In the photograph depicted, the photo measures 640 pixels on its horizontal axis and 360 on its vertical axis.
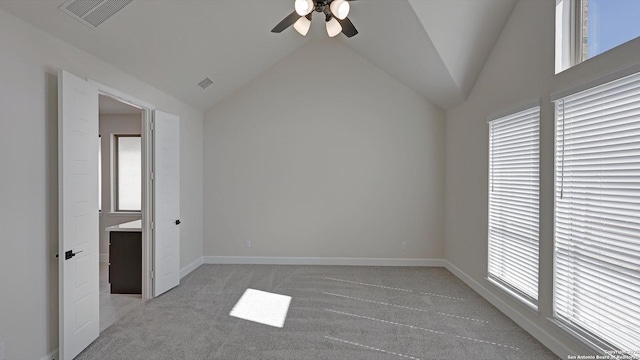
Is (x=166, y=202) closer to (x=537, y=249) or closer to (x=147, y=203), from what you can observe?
(x=147, y=203)

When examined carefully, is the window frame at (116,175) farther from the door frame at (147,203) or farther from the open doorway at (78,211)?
the open doorway at (78,211)

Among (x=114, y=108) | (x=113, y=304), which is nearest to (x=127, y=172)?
(x=114, y=108)

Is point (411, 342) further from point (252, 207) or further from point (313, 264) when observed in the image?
point (252, 207)

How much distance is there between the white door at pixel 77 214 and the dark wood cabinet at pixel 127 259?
49.8 inches

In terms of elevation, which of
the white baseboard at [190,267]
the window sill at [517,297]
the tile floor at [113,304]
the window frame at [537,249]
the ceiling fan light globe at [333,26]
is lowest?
the tile floor at [113,304]

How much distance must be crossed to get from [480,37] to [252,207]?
4134 mm

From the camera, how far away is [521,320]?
3273mm

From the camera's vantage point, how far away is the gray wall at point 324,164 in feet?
18.4

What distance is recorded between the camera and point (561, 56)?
2.80 m

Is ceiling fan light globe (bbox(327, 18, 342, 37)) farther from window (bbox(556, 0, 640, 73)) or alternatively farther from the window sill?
the window sill

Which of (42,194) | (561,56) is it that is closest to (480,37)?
(561,56)

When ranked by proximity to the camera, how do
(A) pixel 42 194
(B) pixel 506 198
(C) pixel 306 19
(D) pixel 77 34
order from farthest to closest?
(B) pixel 506 198
(C) pixel 306 19
(D) pixel 77 34
(A) pixel 42 194

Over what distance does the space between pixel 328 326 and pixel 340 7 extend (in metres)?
2.99

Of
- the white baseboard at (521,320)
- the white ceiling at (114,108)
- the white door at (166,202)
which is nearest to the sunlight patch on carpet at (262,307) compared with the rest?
the white door at (166,202)
